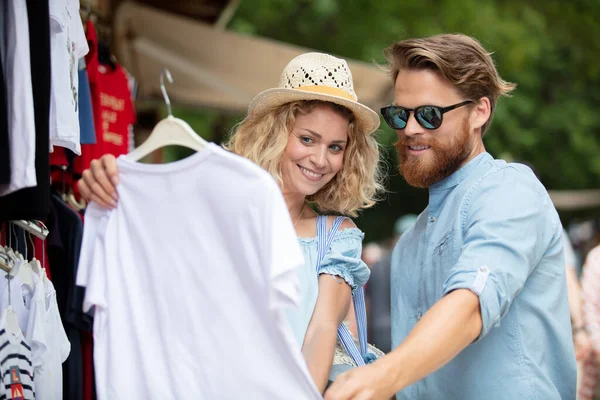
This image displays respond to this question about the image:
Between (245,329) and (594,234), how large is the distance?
16436 mm

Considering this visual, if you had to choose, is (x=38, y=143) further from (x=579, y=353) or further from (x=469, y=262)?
(x=579, y=353)

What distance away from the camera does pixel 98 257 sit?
2.75 meters

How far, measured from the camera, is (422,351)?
2592 mm

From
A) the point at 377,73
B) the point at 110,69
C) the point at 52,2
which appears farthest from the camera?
the point at 377,73

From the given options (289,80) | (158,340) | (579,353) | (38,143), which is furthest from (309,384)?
(579,353)

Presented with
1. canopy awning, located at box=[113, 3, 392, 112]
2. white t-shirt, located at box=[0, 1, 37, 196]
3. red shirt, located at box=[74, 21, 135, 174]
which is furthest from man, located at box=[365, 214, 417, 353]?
white t-shirt, located at box=[0, 1, 37, 196]

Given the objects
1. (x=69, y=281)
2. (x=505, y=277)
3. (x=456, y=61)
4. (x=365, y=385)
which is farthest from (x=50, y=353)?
(x=456, y=61)

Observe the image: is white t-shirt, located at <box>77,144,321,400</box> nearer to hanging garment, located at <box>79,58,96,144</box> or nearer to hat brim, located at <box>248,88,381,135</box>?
hat brim, located at <box>248,88,381,135</box>

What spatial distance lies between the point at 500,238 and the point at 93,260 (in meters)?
1.32

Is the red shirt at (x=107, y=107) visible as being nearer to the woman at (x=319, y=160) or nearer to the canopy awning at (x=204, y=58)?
the woman at (x=319, y=160)

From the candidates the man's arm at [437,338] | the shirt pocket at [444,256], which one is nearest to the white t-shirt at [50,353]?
the man's arm at [437,338]

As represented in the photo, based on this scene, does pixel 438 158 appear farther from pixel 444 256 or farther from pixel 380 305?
pixel 380 305

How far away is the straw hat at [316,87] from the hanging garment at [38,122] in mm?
958

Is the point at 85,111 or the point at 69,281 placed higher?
the point at 85,111
